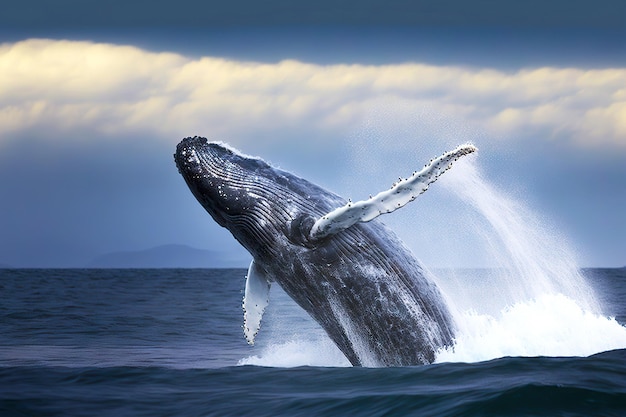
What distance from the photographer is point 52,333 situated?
57.6ft

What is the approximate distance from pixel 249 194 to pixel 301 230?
864mm

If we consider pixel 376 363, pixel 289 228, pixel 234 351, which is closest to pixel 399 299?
pixel 376 363

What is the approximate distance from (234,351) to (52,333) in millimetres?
4988

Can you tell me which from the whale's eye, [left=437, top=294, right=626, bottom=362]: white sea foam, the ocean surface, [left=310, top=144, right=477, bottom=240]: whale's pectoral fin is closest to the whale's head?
the whale's eye

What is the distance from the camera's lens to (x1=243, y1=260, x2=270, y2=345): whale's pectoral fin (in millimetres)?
10500

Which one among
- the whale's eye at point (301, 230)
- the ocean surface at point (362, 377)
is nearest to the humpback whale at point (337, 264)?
the whale's eye at point (301, 230)

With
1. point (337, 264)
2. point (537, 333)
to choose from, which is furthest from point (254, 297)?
point (537, 333)

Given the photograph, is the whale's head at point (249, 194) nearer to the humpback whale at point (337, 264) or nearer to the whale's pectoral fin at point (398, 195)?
the humpback whale at point (337, 264)

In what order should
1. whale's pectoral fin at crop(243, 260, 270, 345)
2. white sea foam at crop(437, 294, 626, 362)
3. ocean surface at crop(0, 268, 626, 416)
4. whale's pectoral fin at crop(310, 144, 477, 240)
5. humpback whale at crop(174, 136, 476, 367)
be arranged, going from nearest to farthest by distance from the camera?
ocean surface at crop(0, 268, 626, 416) → whale's pectoral fin at crop(310, 144, 477, 240) → humpback whale at crop(174, 136, 476, 367) → white sea foam at crop(437, 294, 626, 362) → whale's pectoral fin at crop(243, 260, 270, 345)

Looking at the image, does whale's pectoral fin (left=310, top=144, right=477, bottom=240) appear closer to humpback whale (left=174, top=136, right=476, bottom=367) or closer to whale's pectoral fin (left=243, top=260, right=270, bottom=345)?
humpback whale (left=174, top=136, right=476, bottom=367)

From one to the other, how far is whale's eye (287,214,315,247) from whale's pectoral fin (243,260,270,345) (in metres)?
0.94

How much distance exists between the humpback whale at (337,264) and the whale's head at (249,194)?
0.01 m

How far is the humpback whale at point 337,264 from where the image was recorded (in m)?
9.58

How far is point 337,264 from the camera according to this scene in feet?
31.5
